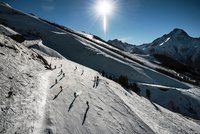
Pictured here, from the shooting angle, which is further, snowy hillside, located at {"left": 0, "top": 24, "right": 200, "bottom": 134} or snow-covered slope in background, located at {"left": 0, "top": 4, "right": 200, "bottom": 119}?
snow-covered slope in background, located at {"left": 0, "top": 4, "right": 200, "bottom": 119}

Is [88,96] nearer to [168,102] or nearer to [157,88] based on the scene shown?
[168,102]

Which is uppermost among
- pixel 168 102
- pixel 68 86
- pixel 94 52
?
pixel 94 52

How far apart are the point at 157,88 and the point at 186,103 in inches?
301

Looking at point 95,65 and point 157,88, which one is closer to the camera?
point 157,88

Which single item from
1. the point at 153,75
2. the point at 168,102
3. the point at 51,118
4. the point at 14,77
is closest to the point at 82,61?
the point at 153,75

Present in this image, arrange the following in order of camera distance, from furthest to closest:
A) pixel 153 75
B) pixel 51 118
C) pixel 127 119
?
1. pixel 153 75
2. pixel 127 119
3. pixel 51 118

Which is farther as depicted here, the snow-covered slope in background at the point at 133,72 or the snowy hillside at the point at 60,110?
the snow-covered slope in background at the point at 133,72

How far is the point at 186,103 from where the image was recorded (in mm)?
44906

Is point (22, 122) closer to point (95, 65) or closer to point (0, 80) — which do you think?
point (0, 80)

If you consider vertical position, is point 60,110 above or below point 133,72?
below

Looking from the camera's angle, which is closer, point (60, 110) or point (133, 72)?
point (60, 110)

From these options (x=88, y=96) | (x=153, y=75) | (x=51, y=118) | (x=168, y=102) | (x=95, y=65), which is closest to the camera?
(x=51, y=118)

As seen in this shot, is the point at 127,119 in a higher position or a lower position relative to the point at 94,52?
lower

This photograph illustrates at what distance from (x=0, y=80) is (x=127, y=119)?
12536 millimetres
